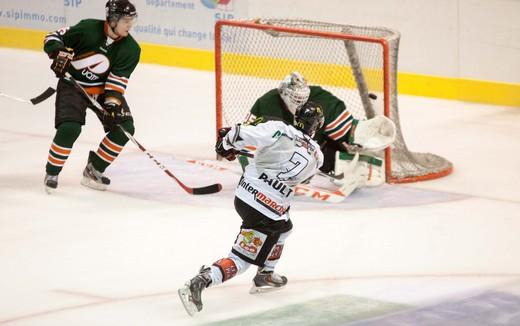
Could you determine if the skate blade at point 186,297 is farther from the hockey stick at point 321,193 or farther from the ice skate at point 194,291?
the hockey stick at point 321,193

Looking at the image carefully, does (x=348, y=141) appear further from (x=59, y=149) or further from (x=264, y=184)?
(x=264, y=184)

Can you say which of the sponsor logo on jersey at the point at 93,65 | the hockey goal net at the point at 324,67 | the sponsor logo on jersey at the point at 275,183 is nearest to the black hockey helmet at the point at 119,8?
the sponsor logo on jersey at the point at 93,65

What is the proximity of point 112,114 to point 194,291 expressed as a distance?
196 centimetres

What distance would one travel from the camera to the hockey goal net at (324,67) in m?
6.16

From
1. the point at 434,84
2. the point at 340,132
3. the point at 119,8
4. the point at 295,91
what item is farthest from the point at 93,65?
the point at 434,84

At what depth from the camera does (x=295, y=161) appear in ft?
13.2

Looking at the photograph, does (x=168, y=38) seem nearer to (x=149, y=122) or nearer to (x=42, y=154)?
(x=149, y=122)

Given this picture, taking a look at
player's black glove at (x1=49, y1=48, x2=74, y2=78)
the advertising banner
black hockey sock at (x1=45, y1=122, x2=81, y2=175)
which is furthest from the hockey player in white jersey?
the advertising banner

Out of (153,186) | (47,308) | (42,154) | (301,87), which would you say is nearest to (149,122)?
(42,154)

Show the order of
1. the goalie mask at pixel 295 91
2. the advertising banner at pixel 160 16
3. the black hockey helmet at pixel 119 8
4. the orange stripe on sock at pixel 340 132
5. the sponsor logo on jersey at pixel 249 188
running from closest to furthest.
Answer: the sponsor logo on jersey at pixel 249 188
the goalie mask at pixel 295 91
the black hockey helmet at pixel 119 8
the orange stripe on sock at pixel 340 132
the advertising banner at pixel 160 16

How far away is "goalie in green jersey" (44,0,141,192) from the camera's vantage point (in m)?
5.69

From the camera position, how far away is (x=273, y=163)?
13.3 ft

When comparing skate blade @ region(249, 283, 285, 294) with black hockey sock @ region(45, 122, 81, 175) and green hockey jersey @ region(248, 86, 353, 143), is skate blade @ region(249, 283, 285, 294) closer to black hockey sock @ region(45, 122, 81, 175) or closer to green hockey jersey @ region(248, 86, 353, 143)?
green hockey jersey @ region(248, 86, 353, 143)

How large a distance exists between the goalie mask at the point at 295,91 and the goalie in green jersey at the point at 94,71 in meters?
0.87
